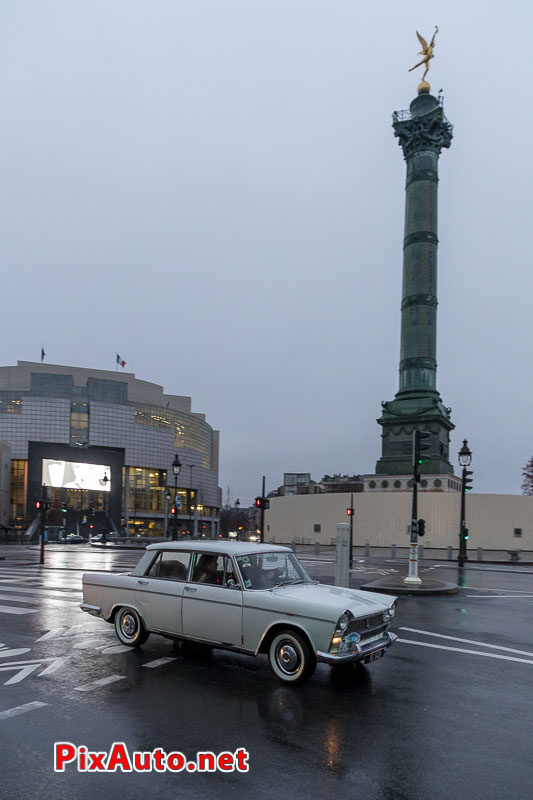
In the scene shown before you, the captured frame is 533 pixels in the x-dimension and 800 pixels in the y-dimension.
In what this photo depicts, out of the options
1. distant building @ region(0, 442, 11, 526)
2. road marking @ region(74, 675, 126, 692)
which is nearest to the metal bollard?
road marking @ region(74, 675, 126, 692)

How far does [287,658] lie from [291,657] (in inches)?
2.6

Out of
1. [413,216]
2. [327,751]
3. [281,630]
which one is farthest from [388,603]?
[413,216]

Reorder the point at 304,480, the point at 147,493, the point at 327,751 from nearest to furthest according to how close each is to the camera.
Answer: the point at 327,751 < the point at 147,493 < the point at 304,480

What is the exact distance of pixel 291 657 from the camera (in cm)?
755

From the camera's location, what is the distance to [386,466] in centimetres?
6950

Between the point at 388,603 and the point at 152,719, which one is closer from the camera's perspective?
the point at 152,719

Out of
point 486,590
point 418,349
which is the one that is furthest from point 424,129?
point 486,590

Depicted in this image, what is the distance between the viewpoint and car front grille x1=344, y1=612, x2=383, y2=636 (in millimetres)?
7375

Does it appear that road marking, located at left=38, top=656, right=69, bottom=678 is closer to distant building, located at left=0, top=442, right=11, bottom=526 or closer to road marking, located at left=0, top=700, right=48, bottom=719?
road marking, located at left=0, top=700, right=48, bottom=719

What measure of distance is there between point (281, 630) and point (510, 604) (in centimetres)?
1130

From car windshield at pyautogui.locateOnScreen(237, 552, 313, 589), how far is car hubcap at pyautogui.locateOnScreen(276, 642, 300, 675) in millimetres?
848

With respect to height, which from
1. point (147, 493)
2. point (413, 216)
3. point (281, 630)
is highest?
point (413, 216)

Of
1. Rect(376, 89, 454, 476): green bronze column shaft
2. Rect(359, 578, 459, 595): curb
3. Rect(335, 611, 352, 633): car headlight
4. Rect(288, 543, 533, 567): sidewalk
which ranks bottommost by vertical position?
Rect(288, 543, 533, 567): sidewalk

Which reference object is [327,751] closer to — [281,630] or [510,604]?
[281,630]
